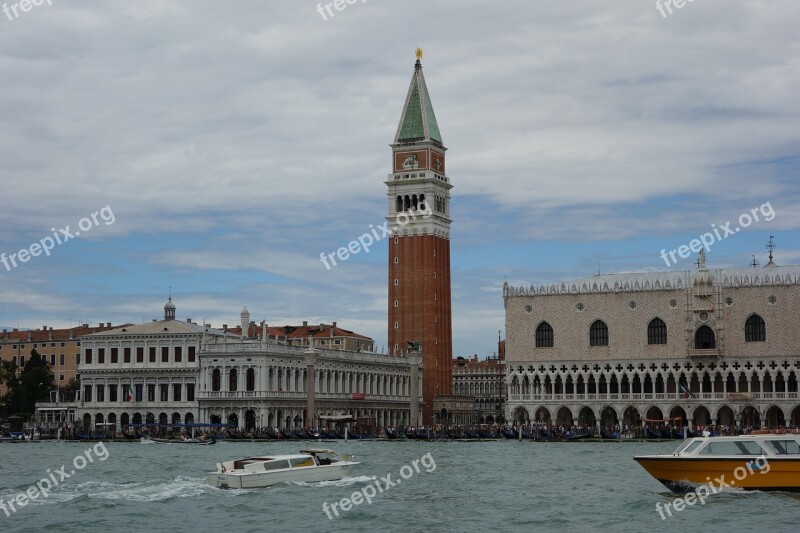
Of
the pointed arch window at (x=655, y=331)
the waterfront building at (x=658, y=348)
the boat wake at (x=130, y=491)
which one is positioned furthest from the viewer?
the pointed arch window at (x=655, y=331)

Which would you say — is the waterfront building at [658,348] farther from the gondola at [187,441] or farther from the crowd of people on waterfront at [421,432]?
the gondola at [187,441]

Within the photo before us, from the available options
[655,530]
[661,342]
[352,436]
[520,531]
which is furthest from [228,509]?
[661,342]

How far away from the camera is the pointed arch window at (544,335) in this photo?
98.6m

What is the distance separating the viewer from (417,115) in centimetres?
11662

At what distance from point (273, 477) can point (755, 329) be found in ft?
198

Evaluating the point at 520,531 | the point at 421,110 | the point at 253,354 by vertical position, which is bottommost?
the point at 520,531

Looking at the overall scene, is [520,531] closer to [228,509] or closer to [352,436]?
[228,509]

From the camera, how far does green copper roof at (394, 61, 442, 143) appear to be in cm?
11594

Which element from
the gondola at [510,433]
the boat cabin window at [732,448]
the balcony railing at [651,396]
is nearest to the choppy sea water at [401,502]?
the boat cabin window at [732,448]

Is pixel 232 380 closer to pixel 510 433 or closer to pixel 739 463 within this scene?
pixel 510 433

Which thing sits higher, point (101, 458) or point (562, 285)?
point (562, 285)

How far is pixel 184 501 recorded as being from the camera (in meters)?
35.7

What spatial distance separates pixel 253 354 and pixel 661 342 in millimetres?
29979

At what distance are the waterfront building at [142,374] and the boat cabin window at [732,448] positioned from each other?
203 ft
